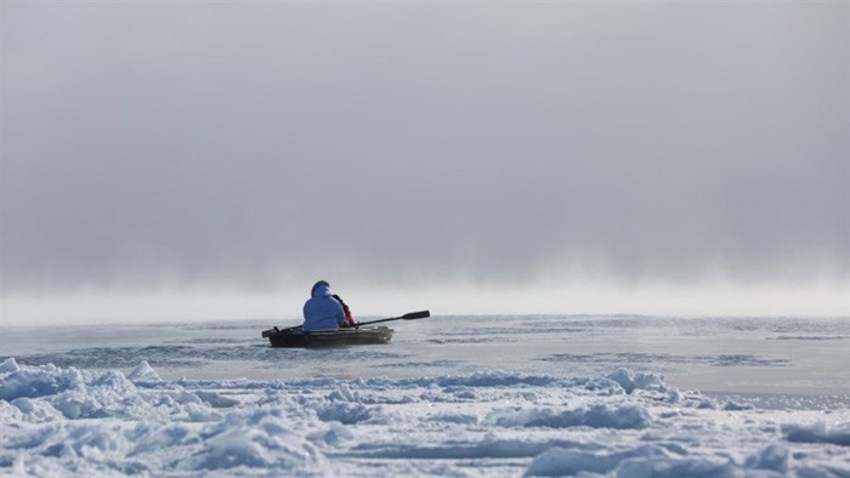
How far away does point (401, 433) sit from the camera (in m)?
12.4

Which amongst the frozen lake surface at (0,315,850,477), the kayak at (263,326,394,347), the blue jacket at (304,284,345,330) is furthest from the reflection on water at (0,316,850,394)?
the blue jacket at (304,284,345,330)

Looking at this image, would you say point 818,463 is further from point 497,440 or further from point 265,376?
point 265,376

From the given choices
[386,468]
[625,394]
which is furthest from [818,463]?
[625,394]

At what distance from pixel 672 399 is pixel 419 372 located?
25.6 ft

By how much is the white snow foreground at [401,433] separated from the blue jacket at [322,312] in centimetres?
1451

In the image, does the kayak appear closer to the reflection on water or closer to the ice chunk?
the reflection on water

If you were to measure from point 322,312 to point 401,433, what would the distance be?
63.1 ft

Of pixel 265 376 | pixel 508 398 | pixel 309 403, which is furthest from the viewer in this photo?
pixel 265 376

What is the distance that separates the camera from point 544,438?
38.7 ft

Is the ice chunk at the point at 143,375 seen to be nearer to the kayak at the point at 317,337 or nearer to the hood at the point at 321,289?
the kayak at the point at 317,337

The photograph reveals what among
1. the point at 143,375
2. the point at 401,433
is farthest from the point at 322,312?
the point at 401,433

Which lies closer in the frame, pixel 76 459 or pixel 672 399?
pixel 76 459

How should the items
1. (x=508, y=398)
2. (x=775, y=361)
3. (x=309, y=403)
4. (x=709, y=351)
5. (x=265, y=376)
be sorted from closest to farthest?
(x=309, y=403) < (x=508, y=398) < (x=265, y=376) < (x=775, y=361) < (x=709, y=351)

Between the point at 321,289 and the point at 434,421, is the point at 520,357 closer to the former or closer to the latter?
the point at 321,289
